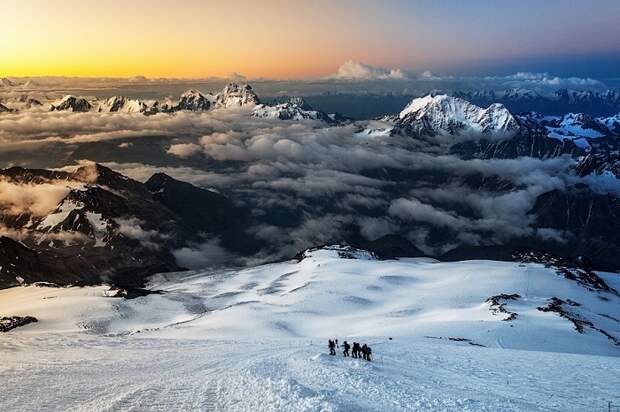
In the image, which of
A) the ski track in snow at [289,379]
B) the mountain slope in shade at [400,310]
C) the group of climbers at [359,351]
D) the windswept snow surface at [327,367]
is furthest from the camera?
the mountain slope in shade at [400,310]

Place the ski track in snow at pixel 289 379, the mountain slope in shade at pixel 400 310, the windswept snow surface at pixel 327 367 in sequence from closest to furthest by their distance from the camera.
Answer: the ski track in snow at pixel 289 379, the windswept snow surface at pixel 327 367, the mountain slope in shade at pixel 400 310

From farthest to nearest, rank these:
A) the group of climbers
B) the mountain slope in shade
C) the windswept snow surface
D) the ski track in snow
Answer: the mountain slope in shade < the group of climbers < the windswept snow surface < the ski track in snow

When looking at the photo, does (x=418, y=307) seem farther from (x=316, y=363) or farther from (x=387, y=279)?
(x=316, y=363)

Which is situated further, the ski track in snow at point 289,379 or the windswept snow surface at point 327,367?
the windswept snow surface at point 327,367

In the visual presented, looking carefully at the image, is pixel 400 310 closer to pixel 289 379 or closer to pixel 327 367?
pixel 327 367

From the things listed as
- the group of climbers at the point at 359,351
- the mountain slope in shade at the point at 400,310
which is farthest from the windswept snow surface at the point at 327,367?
the group of climbers at the point at 359,351

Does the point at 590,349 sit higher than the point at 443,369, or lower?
lower

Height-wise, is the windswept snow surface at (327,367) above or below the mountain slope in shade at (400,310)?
above

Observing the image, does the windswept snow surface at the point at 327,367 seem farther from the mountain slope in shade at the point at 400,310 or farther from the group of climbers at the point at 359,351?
the group of climbers at the point at 359,351

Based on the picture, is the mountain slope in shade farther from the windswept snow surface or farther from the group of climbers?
the group of climbers

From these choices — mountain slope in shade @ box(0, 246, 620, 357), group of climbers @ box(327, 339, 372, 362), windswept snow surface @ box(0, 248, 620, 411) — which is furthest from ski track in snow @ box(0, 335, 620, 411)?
mountain slope in shade @ box(0, 246, 620, 357)

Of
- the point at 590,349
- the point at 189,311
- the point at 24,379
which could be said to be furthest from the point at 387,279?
the point at 24,379
